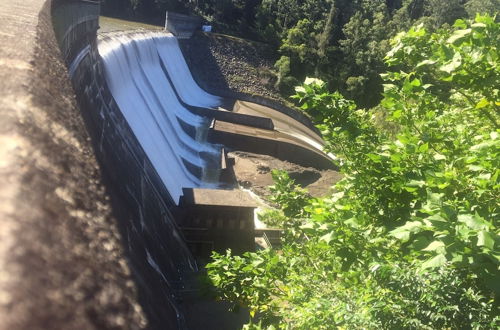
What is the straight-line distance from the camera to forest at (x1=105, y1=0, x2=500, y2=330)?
2.49m

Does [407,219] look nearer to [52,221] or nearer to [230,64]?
[52,221]

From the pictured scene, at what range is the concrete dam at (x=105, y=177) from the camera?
0.99 meters

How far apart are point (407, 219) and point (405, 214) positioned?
4cm

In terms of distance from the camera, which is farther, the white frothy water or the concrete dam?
the white frothy water

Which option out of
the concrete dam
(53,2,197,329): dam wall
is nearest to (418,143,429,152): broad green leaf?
the concrete dam

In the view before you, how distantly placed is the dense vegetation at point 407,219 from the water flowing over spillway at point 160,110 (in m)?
8.96

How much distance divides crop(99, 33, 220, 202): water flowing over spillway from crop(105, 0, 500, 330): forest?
29.8ft

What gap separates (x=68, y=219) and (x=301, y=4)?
42833 millimetres

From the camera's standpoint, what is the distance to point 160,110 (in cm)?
1848

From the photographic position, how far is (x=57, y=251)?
1.01 metres

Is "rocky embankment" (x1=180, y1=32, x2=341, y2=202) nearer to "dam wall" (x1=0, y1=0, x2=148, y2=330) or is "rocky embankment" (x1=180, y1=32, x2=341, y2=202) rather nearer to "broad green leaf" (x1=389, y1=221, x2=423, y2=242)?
"broad green leaf" (x1=389, y1=221, x2=423, y2=242)

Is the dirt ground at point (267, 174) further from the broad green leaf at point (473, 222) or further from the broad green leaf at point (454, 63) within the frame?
the broad green leaf at point (473, 222)

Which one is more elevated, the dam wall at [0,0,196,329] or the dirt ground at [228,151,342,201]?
the dam wall at [0,0,196,329]

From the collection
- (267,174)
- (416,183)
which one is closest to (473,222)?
(416,183)
